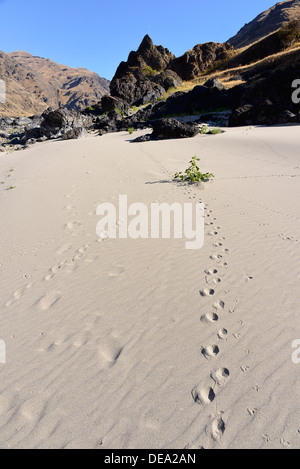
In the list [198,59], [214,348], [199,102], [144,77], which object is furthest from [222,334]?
[198,59]

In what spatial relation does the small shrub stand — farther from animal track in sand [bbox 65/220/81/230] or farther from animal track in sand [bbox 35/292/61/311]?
animal track in sand [bbox 35/292/61/311]

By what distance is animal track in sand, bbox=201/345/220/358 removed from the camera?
2.19 meters

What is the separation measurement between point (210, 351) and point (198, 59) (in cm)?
5502

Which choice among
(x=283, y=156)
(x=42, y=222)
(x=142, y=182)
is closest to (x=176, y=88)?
(x=283, y=156)

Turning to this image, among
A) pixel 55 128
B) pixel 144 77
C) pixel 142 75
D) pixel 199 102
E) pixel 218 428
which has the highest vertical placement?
pixel 142 75

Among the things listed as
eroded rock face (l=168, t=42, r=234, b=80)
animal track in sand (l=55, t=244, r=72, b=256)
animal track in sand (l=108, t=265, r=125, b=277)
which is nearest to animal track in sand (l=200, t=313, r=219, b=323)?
animal track in sand (l=108, t=265, r=125, b=277)

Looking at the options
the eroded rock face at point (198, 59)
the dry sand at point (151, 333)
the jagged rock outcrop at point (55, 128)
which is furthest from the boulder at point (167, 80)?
the dry sand at point (151, 333)

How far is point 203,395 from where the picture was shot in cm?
190

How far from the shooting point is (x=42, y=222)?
5188 millimetres

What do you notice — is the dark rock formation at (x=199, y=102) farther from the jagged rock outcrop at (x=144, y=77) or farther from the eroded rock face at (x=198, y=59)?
the eroded rock face at (x=198, y=59)

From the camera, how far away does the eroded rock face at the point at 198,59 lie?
4278cm

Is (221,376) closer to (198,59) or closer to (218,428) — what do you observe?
(218,428)

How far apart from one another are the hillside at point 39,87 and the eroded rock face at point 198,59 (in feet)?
167
